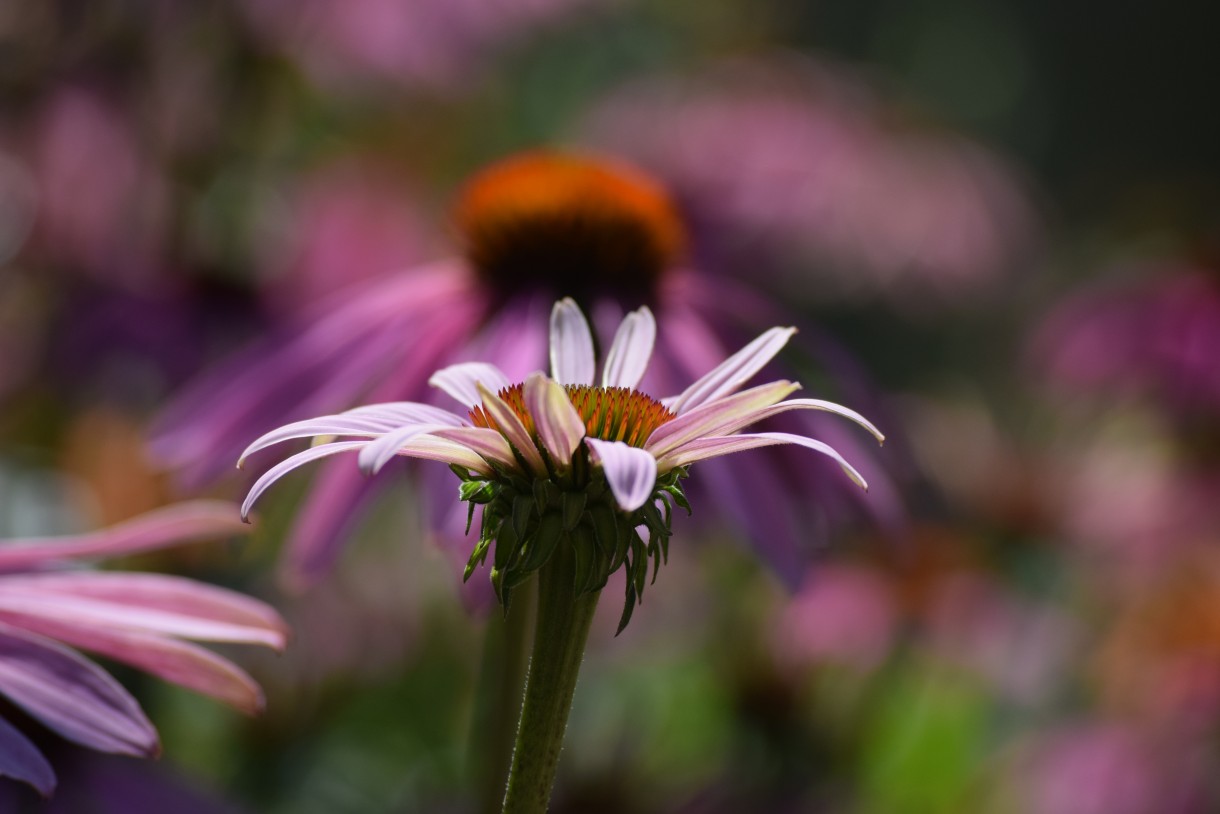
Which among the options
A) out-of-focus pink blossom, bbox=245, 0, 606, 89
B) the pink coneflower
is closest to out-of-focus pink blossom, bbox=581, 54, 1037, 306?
out-of-focus pink blossom, bbox=245, 0, 606, 89

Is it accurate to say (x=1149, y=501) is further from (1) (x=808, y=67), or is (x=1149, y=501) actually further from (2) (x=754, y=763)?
(1) (x=808, y=67)

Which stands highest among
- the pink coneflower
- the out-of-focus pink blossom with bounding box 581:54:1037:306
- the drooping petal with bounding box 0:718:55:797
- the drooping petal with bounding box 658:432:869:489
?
the out-of-focus pink blossom with bounding box 581:54:1037:306

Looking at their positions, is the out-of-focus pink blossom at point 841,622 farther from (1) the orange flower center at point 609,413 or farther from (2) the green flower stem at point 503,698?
(1) the orange flower center at point 609,413

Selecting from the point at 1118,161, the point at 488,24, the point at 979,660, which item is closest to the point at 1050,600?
the point at 979,660

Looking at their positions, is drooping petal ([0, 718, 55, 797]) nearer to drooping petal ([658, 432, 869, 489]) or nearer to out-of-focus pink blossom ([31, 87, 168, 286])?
drooping petal ([658, 432, 869, 489])

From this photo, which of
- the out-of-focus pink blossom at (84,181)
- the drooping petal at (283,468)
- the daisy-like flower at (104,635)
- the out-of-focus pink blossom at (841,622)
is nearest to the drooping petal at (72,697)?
the daisy-like flower at (104,635)
